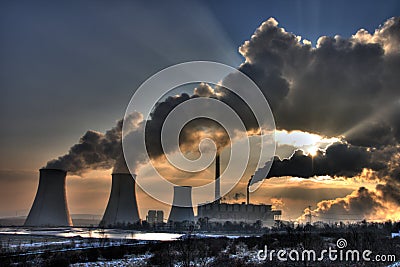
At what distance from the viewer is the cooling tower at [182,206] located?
4625 cm

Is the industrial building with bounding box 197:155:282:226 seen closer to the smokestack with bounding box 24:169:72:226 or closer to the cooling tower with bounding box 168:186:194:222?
the cooling tower with bounding box 168:186:194:222

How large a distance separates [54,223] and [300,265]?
3090cm

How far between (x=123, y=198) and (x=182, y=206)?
35.0ft

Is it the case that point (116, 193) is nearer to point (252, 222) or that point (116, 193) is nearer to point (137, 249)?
point (137, 249)

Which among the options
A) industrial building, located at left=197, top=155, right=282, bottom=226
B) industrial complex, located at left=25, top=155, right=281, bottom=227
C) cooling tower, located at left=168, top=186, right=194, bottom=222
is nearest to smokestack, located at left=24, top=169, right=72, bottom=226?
industrial complex, located at left=25, top=155, right=281, bottom=227

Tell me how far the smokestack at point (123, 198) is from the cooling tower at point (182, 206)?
23.3 feet

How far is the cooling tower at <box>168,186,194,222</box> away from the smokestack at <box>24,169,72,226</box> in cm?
1341

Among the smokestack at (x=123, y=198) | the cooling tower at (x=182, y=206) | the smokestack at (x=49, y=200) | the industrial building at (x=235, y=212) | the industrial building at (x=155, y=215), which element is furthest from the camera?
the industrial building at (x=155, y=215)

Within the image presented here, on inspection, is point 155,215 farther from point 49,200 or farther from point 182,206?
point 49,200

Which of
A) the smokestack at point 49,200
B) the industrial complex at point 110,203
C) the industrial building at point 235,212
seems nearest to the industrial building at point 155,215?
the industrial building at point 235,212

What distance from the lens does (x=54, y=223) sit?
122ft

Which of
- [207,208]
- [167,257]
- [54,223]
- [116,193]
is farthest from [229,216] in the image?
[167,257]

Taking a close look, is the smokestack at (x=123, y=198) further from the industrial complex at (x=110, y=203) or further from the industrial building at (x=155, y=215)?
the industrial building at (x=155, y=215)

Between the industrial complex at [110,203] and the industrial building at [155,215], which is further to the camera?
the industrial building at [155,215]
